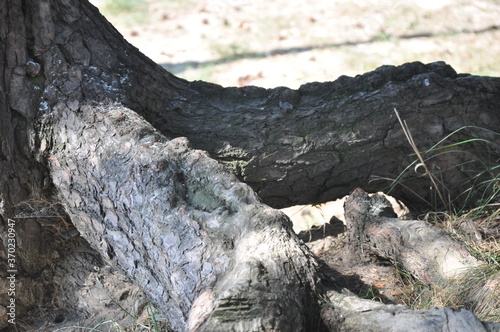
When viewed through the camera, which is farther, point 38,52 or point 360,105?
point 360,105

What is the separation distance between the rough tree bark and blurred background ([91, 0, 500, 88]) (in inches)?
91.2

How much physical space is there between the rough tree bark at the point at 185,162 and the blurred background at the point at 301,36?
7.60 feet

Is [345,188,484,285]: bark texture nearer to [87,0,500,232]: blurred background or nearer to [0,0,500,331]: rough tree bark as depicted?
[0,0,500,331]: rough tree bark

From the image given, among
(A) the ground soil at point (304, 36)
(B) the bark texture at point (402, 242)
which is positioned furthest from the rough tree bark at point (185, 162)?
(A) the ground soil at point (304, 36)

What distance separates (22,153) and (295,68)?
3.41 metres

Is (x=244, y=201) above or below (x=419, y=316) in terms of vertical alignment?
above

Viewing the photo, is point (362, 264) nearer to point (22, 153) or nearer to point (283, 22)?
point (22, 153)

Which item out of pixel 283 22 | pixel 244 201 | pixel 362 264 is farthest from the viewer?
pixel 283 22

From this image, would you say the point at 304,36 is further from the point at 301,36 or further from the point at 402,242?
the point at 402,242

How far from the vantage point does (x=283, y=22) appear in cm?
602

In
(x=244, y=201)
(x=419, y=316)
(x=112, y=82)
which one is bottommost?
(x=419, y=316)

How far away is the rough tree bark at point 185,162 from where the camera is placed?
159 centimetres

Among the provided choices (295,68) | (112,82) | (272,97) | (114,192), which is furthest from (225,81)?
(114,192)

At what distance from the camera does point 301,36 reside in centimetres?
579
